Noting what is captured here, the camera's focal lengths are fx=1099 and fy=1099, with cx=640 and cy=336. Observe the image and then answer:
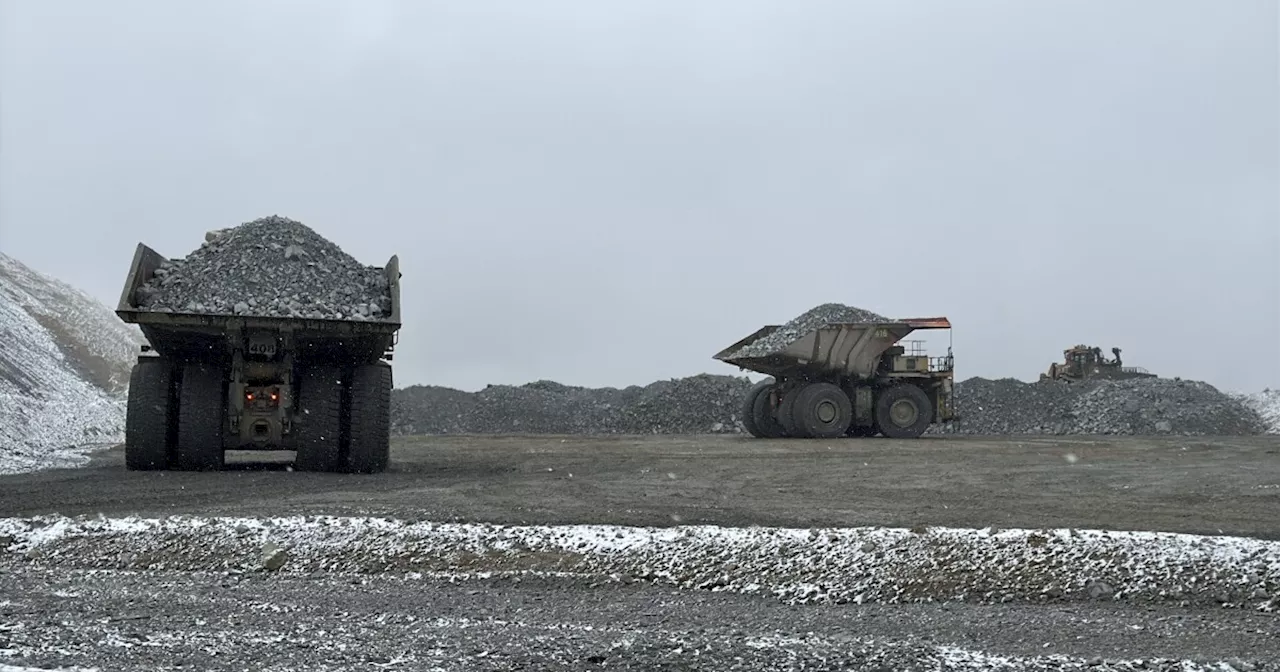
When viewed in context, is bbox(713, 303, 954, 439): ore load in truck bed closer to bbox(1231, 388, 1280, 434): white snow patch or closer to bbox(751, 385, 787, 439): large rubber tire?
bbox(751, 385, 787, 439): large rubber tire

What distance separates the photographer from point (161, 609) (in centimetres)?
536

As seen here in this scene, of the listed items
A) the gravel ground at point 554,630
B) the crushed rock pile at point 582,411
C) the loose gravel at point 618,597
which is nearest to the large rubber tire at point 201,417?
the loose gravel at point 618,597

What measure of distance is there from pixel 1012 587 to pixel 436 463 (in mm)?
10137

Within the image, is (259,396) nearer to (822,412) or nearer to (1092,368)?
(822,412)

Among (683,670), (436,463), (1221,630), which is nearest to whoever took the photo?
(683,670)

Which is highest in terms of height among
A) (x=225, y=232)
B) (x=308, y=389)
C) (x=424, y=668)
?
(x=225, y=232)

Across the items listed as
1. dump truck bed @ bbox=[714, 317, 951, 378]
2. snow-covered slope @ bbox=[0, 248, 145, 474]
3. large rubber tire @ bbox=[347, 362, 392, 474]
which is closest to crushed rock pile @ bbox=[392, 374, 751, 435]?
dump truck bed @ bbox=[714, 317, 951, 378]

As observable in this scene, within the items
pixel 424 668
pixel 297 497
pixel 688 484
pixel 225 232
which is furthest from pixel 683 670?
pixel 225 232

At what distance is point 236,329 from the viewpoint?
11.2m

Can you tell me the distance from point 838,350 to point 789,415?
1.76 metres

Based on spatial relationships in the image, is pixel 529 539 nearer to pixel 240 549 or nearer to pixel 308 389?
pixel 240 549

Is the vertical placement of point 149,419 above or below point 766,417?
below

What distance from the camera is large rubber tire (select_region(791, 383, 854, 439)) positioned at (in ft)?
76.6

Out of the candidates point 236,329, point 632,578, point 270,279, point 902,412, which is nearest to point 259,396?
point 236,329
